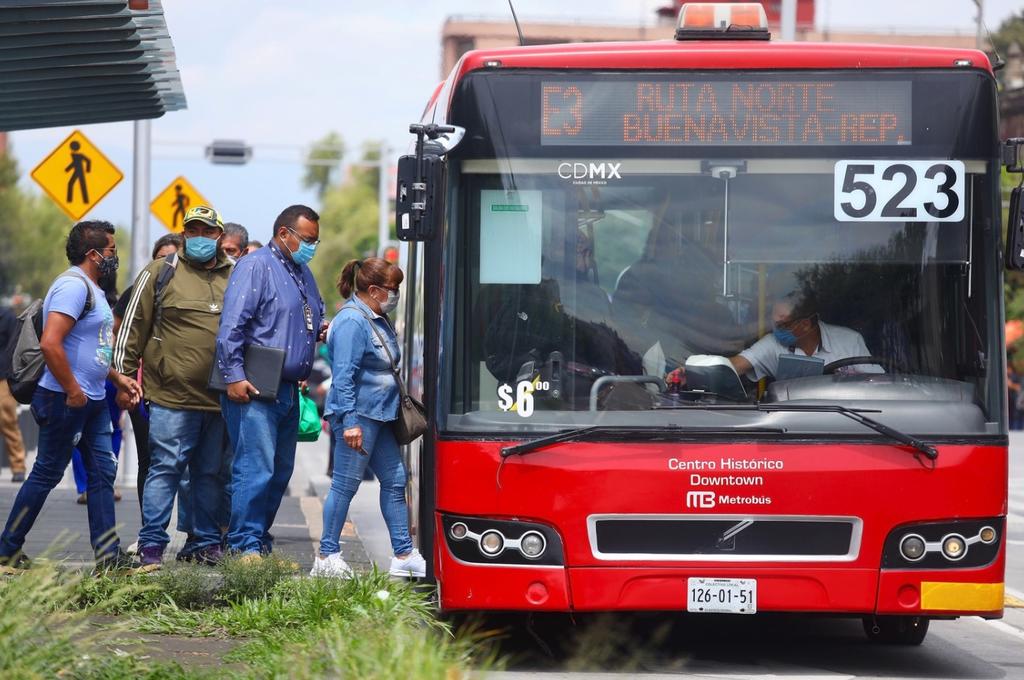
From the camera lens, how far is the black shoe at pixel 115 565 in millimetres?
8391

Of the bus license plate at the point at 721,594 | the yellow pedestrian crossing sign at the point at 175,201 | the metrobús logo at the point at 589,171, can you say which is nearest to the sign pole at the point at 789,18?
the yellow pedestrian crossing sign at the point at 175,201

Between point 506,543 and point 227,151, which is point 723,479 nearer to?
point 506,543

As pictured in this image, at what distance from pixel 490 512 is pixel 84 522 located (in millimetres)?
5812

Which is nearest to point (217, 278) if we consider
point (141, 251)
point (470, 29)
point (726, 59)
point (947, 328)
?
point (726, 59)

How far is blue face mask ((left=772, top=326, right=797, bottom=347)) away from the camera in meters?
7.84

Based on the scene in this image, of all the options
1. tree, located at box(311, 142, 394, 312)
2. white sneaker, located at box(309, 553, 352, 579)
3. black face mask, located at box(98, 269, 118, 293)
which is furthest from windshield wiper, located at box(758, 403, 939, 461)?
tree, located at box(311, 142, 394, 312)

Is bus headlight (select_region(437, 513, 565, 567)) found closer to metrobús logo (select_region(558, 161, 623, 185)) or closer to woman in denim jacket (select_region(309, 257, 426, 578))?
metrobús logo (select_region(558, 161, 623, 185))

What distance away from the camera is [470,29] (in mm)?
94812

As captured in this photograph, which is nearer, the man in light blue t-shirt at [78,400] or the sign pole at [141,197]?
the man in light blue t-shirt at [78,400]

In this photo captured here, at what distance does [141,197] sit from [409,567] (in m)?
11.4

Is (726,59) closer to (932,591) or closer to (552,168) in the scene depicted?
(552,168)

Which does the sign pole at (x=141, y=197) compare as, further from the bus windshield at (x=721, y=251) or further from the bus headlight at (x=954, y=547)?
the bus headlight at (x=954, y=547)

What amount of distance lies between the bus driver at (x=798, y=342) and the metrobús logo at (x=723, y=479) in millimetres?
406

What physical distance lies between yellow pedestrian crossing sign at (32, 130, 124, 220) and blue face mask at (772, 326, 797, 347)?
10753 mm
